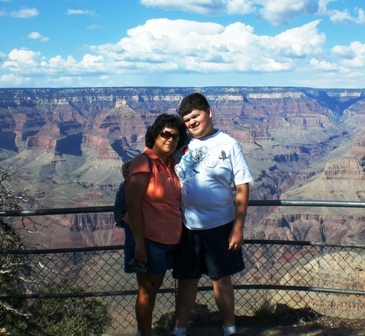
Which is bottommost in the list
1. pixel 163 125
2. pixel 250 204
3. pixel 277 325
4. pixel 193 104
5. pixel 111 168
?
pixel 111 168

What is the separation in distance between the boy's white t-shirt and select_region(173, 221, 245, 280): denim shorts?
94 millimetres

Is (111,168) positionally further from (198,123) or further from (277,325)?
(198,123)

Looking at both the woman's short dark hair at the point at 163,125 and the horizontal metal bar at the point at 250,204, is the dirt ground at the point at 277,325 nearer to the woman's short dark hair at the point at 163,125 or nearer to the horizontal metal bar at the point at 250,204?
the horizontal metal bar at the point at 250,204

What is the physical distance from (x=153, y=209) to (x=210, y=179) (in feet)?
1.76

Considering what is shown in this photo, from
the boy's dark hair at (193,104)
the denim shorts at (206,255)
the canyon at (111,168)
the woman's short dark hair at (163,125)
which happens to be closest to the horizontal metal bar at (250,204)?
the denim shorts at (206,255)

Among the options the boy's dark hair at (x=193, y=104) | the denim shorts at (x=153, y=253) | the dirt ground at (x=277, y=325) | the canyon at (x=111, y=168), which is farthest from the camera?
the canyon at (x=111, y=168)

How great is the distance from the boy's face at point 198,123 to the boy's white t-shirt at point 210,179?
4.3 inches

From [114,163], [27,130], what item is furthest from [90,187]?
[27,130]

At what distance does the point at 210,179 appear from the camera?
3920 millimetres

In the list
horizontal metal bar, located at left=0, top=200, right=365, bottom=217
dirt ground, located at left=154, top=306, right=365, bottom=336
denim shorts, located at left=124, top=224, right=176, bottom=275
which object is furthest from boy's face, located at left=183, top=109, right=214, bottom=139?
dirt ground, located at left=154, top=306, right=365, bottom=336

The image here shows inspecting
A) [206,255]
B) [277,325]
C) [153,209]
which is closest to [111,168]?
[277,325]

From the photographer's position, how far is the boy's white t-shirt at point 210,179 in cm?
390

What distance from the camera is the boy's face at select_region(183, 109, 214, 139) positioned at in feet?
13.0

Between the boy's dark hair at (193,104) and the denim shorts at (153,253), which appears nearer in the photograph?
the denim shorts at (153,253)
